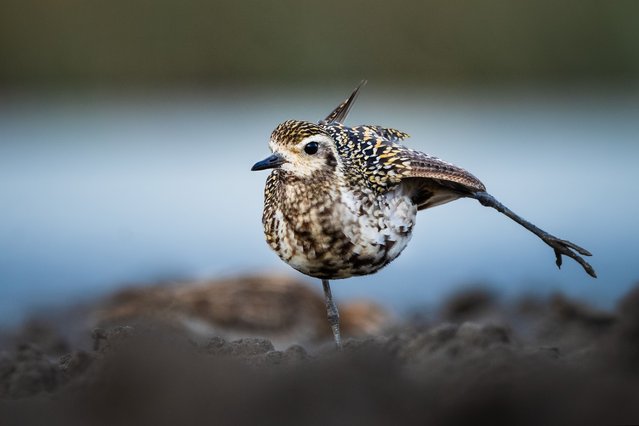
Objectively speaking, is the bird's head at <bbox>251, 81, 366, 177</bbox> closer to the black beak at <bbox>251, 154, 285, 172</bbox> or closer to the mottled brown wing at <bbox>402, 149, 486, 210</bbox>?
the black beak at <bbox>251, 154, 285, 172</bbox>

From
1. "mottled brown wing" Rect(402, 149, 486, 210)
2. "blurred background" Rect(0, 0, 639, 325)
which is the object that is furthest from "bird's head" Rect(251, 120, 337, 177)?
"blurred background" Rect(0, 0, 639, 325)

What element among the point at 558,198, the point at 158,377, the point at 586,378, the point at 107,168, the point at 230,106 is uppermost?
the point at 230,106

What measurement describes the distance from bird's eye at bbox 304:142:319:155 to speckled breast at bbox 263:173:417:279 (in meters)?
0.16

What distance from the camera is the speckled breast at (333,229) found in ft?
19.2

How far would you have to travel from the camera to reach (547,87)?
76.5 feet

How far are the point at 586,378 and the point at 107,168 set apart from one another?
17.5 m

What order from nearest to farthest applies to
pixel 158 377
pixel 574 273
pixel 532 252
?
pixel 158 377 → pixel 574 273 → pixel 532 252

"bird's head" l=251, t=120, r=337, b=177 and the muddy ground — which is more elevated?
"bird's head" l=251, t=120, r=337, b=177

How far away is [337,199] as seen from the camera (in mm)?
5902

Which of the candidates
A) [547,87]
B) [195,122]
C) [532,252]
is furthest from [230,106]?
[532,252]

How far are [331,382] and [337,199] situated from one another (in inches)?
70.5

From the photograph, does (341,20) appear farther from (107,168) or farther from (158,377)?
(158,377)

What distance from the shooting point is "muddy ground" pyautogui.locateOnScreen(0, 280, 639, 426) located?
3.79 meters

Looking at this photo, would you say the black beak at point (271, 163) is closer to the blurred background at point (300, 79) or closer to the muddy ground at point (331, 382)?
the muddy ground at point (331, 382)
